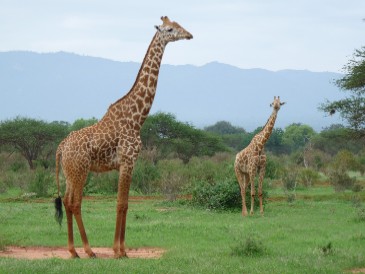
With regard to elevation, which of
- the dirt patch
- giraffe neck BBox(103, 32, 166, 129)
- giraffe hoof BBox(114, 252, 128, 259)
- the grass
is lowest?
the dirt patch

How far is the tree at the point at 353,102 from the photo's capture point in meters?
24.6

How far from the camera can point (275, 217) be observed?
17.1 m

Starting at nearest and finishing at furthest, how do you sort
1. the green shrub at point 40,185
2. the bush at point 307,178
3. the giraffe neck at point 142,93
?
the giraffe neck at point 142,93 < the green shrub at point 40,185 < the bush at point 307,178

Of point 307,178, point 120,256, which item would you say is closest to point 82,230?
point 120,256

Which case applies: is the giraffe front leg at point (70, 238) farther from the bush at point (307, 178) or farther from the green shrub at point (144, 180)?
the bush at point (307, 178)

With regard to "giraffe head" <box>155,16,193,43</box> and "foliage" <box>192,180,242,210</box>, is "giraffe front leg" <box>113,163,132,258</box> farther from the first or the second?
"foliage" <box>192,180,242,210</box>

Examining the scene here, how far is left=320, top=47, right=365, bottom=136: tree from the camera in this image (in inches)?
969

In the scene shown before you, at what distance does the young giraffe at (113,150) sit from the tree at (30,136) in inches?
1305

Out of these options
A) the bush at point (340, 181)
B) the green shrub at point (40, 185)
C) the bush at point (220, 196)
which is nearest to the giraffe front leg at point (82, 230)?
the bush at point (220, 196)

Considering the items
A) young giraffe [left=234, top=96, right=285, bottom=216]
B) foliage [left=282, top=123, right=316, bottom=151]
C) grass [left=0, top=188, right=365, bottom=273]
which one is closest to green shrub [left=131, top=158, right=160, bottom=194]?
grass [left=0, top=188, right=365, bottom=273]

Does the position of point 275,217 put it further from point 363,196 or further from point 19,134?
point 19,134

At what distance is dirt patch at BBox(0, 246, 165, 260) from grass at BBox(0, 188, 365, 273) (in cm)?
28

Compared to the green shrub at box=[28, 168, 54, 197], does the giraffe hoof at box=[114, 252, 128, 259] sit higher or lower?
lower

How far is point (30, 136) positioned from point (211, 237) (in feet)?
105
